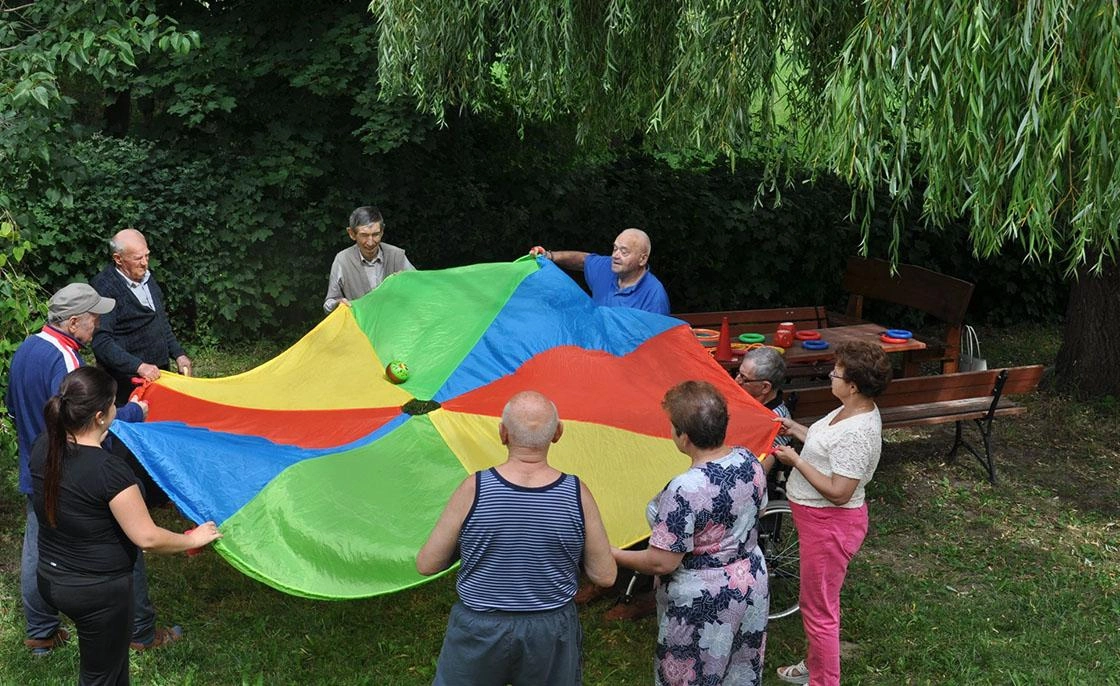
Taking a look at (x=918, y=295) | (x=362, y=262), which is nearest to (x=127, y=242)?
(x=362, y=262)

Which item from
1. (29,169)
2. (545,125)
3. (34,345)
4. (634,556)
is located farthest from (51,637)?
(545,125)

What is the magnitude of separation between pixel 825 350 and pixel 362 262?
313 cm

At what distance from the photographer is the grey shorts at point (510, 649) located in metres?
3.24

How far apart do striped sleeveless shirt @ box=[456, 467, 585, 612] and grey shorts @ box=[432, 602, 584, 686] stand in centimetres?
4

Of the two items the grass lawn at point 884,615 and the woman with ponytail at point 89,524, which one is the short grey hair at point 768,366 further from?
the woman with ponytail at point 89,524

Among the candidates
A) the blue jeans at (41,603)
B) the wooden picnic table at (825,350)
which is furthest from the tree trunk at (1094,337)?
the blue jeans at (41,603)

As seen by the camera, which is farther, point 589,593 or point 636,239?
point 636,239

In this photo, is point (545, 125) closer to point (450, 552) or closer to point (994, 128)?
point (994, 128)

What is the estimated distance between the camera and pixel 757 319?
858 cm

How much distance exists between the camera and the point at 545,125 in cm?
1055

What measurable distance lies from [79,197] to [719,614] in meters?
7.68

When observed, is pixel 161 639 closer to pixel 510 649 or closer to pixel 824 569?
pixel 510 649

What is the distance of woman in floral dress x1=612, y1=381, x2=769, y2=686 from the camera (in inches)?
136

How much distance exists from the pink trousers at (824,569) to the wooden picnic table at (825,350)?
2.63 m
